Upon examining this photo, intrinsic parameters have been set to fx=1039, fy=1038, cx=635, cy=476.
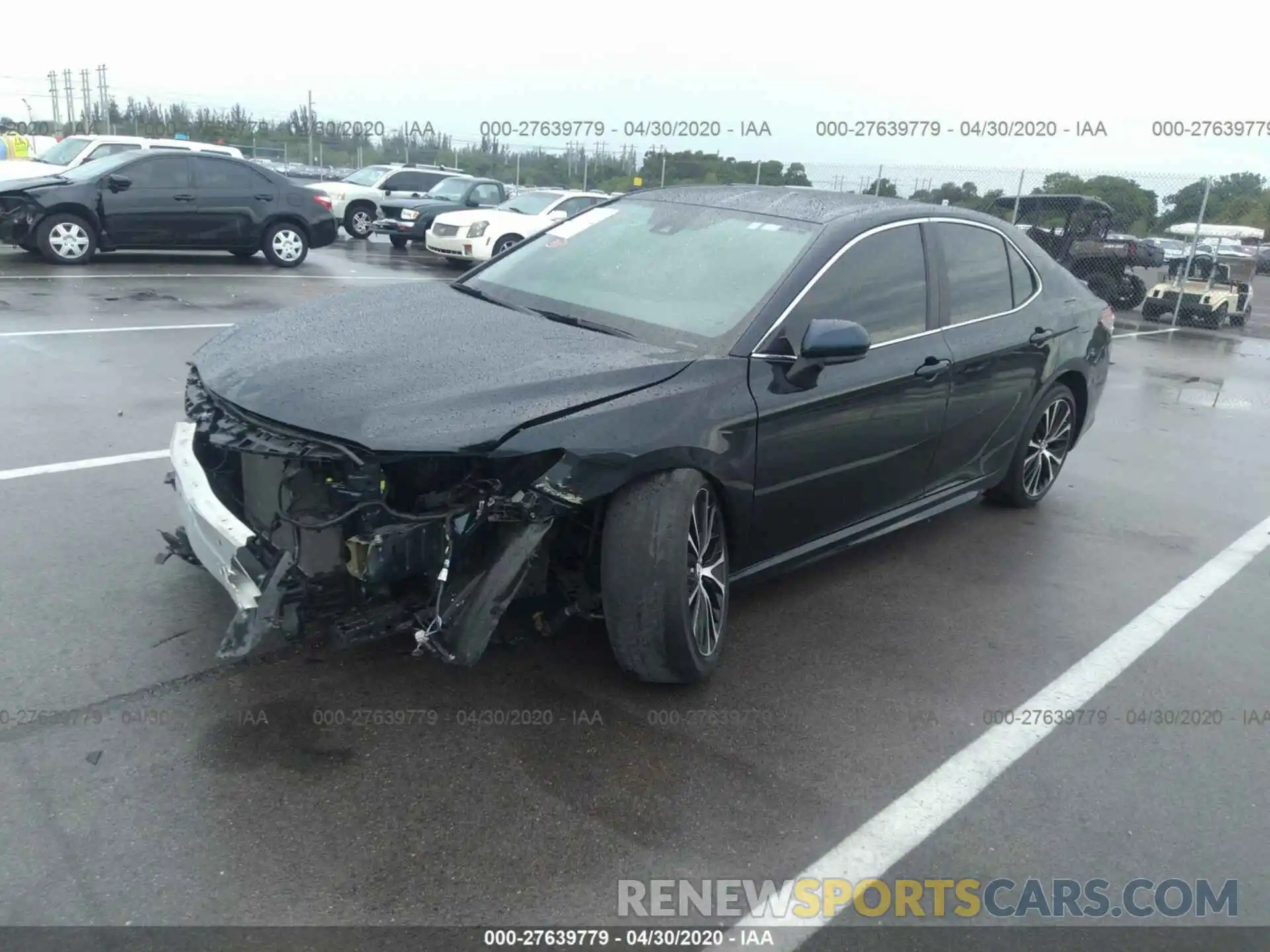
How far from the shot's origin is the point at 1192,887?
9.64 ft

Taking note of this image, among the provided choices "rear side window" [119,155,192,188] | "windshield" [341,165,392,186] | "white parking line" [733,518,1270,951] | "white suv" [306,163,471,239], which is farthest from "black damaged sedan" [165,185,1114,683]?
"windshield" [341,165,392,186]

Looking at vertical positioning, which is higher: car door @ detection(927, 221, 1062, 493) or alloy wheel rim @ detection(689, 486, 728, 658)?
car door @ detection(927, 221, 1062, 493)

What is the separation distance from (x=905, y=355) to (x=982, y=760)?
1793 millimetres

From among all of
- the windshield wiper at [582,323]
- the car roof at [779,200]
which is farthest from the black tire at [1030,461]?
the windshield wiper at [582,323]

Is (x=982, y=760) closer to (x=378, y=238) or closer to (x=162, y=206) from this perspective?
(x=162, y=206)

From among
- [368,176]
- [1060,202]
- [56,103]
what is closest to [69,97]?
[56,103]

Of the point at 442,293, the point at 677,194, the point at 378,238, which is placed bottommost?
the point at 378,238

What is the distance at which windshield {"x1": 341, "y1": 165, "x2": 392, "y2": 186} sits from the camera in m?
22.2

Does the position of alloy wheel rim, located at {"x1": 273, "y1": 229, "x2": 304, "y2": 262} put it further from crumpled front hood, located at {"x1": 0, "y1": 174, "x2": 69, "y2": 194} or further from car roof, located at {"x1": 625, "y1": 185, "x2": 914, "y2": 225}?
car roof, located at {"x1": 625, "y1": 185, "x2": 914, "y2": 225}

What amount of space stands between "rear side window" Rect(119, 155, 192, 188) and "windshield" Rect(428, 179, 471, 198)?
7.44 metres

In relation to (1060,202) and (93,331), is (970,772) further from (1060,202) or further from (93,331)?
(1060,202)

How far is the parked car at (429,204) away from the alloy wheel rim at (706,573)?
1638cm

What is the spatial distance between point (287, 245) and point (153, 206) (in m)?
1.88

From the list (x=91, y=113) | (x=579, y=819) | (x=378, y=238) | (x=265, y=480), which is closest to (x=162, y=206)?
(x=378, y=238)
